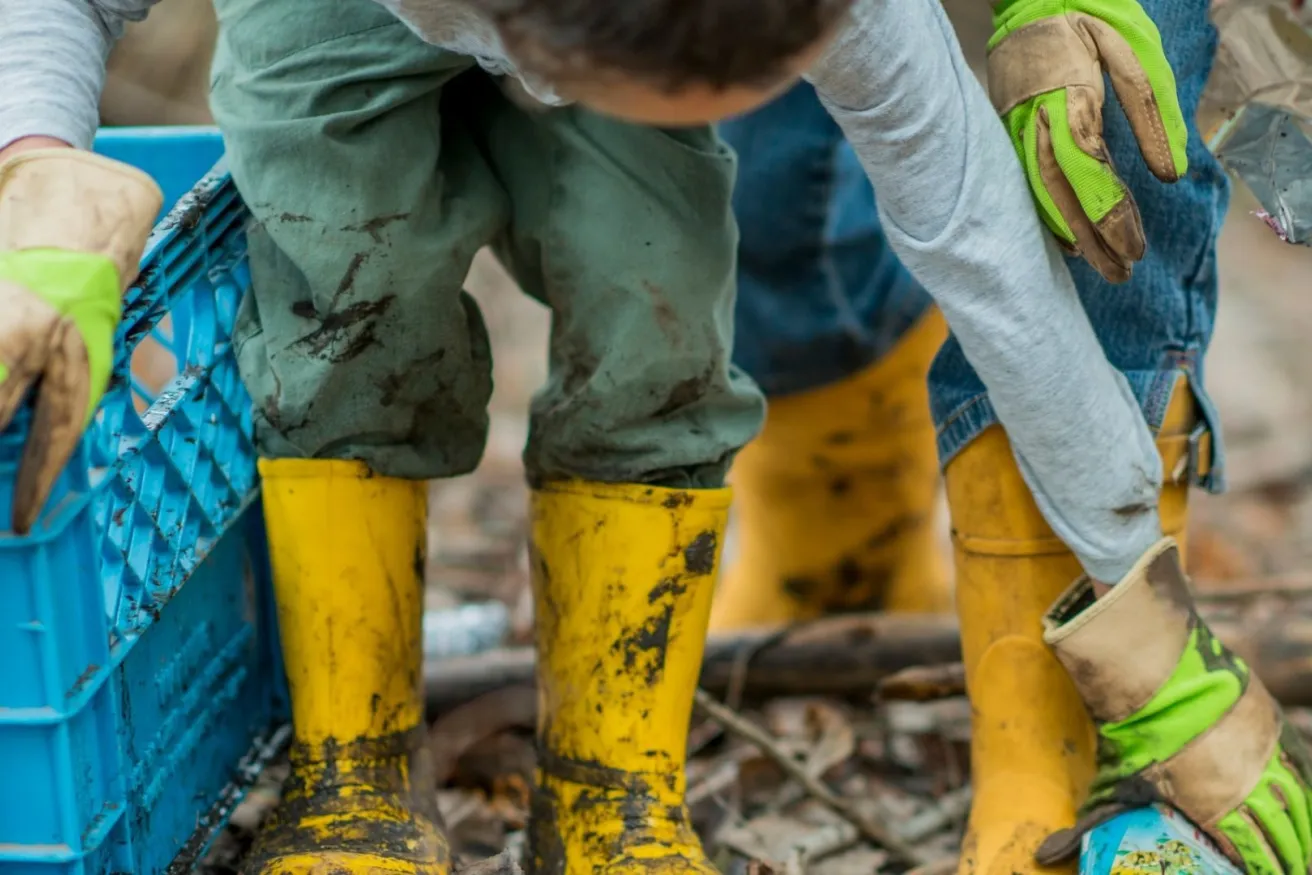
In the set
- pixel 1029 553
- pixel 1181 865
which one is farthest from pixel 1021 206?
pixel 1181 865

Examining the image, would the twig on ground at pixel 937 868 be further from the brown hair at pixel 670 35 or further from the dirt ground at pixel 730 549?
the brown hair at pixel 670 35

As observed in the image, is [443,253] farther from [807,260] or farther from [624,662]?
[807,260]

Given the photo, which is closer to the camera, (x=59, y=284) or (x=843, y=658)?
(x=59, y=284)

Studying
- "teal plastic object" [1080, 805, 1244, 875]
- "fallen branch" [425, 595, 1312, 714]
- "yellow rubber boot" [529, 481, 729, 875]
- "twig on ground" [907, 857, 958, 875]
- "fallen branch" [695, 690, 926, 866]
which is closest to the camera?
"teal plastic object" [1080, 805, 1244, 875]

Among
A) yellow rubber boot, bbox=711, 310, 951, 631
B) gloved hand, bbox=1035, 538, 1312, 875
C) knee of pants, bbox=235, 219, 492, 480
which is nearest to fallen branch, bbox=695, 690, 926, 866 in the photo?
gloved hand, bbox=1035, 538, 1312, 875

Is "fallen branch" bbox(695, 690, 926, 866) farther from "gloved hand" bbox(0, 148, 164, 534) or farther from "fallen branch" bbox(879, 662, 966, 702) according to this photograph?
"gloved hand" bbox(0, 148, 164, 534)

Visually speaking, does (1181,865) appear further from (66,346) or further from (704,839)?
(66,346)

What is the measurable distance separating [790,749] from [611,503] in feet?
1.93

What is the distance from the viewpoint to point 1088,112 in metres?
1.14

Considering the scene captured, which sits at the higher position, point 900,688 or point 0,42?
point 0,42

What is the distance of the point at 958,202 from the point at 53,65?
2.14 ft

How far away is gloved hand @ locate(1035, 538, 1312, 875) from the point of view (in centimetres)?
125

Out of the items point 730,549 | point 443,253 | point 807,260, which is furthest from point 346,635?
point 730,549

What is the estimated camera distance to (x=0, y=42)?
113 centimetres
